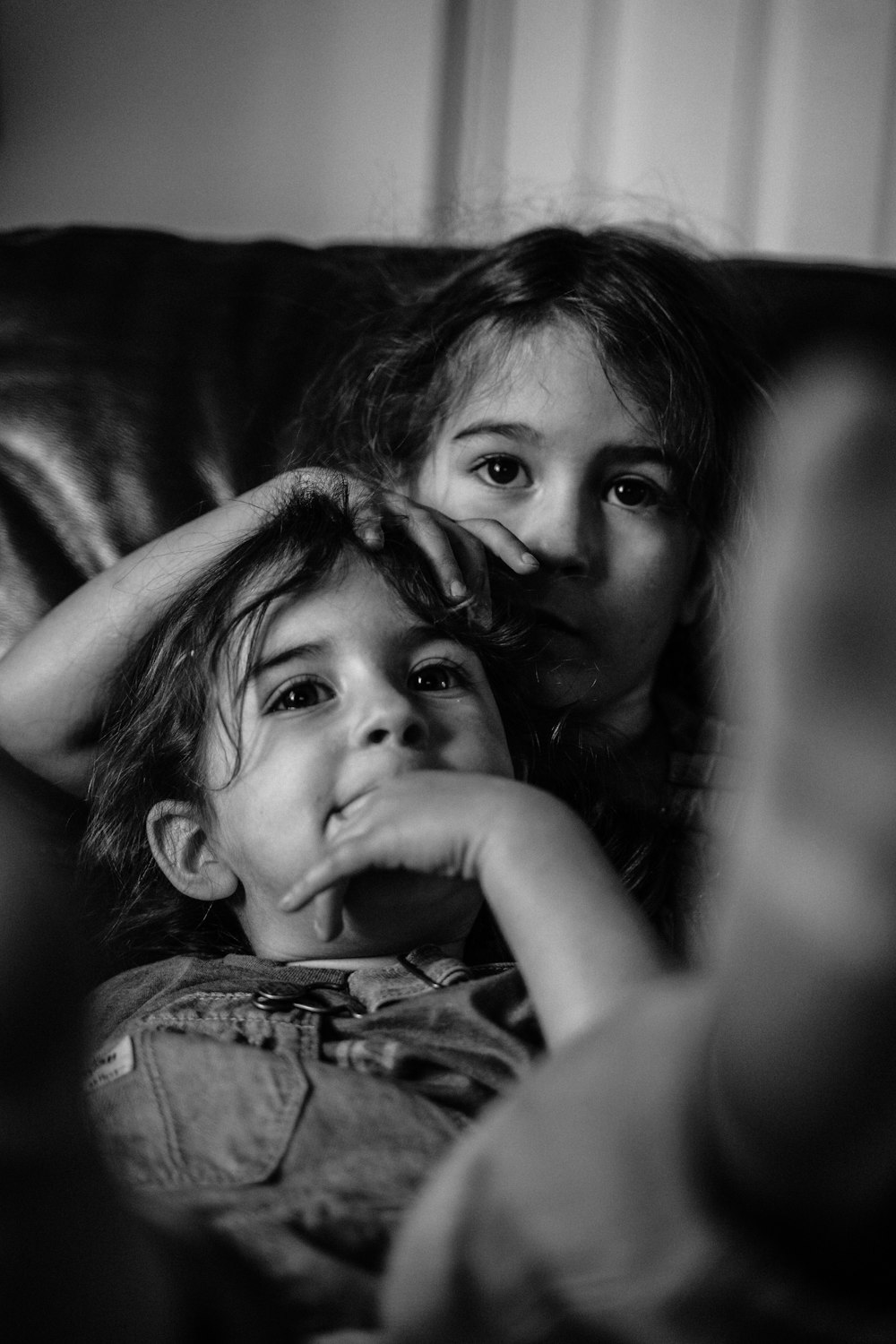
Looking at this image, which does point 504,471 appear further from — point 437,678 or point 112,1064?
point 112,1064

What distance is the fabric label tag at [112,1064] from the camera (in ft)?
2.52

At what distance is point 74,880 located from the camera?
1.08m

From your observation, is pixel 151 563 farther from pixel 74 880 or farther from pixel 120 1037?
pixel 120 1037

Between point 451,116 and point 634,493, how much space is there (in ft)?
3.82

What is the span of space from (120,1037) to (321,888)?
0.15m

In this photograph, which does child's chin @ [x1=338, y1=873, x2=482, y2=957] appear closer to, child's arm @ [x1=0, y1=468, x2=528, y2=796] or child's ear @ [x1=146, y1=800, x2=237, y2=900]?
child's ear @ [x1=146, y1=800, x2=237, y2=900]

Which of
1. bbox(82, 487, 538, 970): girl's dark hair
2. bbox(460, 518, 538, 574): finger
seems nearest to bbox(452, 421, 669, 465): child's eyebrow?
bbox(460, 518, 538, 574): finger

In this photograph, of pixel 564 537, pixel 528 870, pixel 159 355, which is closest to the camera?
pixel 528 870

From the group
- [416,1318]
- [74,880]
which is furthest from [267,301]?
[416,1318]

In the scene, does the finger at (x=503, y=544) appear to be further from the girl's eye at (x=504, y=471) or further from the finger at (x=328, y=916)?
the finger at (x=328, y=916)

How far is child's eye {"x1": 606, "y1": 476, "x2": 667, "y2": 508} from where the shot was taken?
4.15ft

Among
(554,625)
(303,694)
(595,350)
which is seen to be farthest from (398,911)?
(595,350)

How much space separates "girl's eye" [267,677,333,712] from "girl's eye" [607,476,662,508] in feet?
1.42

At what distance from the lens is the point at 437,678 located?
980 millimetres
